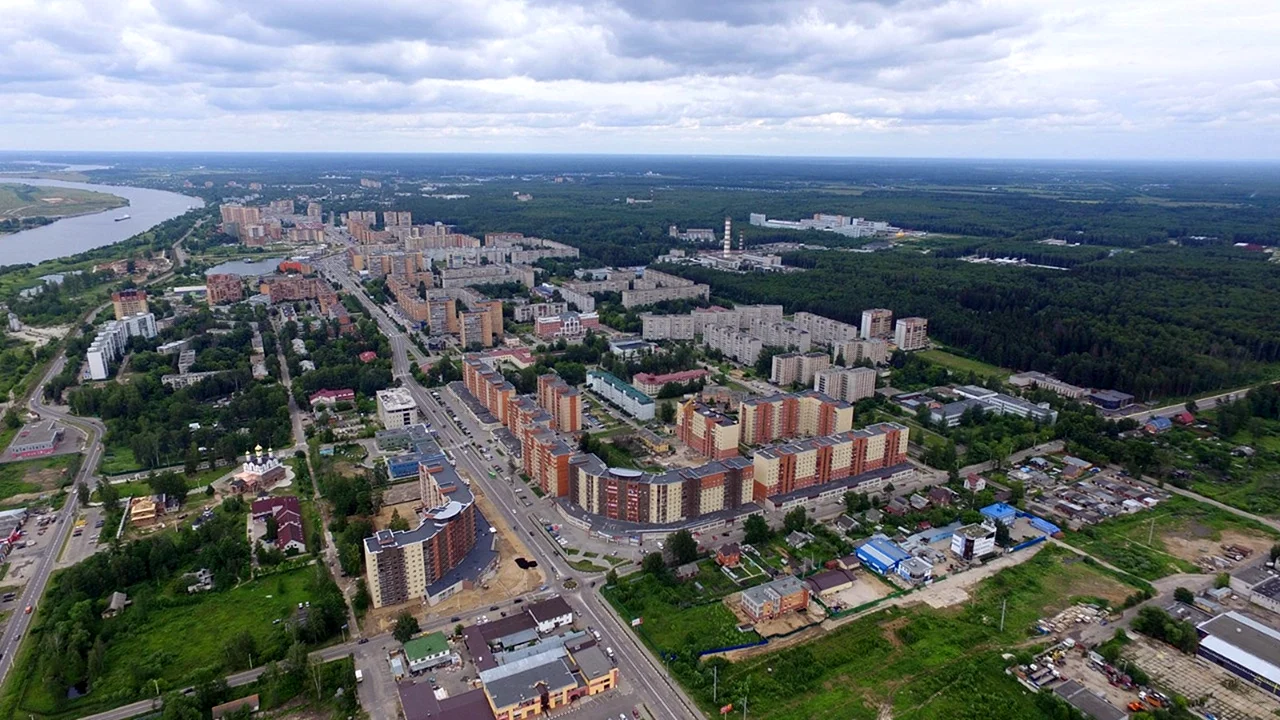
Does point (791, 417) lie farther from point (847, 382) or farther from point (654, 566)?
point (654, 566)

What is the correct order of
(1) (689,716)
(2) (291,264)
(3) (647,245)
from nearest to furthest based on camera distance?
(1) (689,716) < (2) (291,264) < (3) (647,245)

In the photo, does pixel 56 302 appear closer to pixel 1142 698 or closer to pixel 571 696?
pixel 571 696

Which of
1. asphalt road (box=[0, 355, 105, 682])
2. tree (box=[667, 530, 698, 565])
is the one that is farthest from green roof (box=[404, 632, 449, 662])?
asphalt road (box=[0, 355, 105, 682])

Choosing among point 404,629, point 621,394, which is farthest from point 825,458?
point 404,629

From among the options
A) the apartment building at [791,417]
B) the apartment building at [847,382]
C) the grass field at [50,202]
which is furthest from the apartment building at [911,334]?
the grass field at [50,202]

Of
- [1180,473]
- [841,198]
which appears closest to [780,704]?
[1180,473]

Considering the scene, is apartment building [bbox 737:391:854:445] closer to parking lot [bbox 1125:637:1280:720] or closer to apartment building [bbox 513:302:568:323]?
parking lot [bbox 1125:637:1280:720]

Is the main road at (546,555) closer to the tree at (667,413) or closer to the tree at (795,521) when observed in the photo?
the tree at (795,521)
